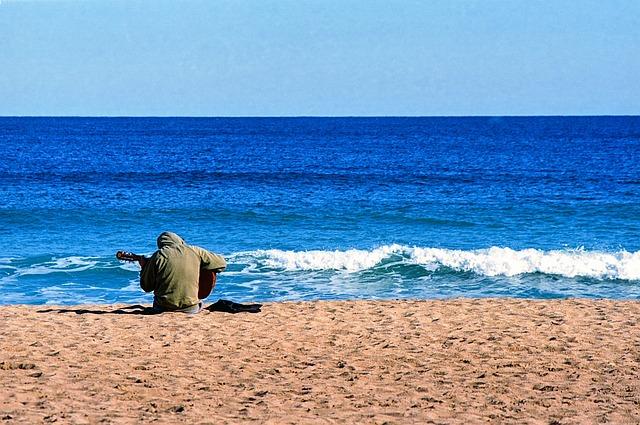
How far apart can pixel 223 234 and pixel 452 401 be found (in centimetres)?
1553

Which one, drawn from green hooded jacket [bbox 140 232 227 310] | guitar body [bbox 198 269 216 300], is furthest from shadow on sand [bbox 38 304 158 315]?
guitar body [bbox 198 269 216 300]

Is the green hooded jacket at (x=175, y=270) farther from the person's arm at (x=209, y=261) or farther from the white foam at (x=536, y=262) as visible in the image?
the white foam at (x=536, y=262)

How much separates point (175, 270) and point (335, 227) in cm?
1271

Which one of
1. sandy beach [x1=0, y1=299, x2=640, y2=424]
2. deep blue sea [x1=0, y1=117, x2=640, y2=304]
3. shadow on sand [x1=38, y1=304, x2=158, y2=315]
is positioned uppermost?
sandy beach [x1=0, y1=299, x2=640, y2=424]

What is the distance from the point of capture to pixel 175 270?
10.7m

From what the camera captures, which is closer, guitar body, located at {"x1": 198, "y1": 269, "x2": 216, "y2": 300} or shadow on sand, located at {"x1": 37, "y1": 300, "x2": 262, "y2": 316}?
guitar body, located at {"x1": 198, "y1": 269, "x2": 216, "y2": 300}

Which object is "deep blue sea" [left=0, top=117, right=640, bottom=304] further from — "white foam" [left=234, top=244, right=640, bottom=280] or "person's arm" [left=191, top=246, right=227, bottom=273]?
"person's arm" [left=191, top=246, right=227, bottom=273]

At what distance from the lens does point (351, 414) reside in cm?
671

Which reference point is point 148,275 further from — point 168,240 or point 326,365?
point 326,365

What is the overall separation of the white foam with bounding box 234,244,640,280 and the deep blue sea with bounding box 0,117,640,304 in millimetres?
46

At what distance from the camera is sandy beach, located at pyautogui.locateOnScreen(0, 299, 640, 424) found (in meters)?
6.77

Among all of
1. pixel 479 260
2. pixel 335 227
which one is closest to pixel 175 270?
pixel 479 260

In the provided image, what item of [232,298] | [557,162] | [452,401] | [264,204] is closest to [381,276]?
[232,298]

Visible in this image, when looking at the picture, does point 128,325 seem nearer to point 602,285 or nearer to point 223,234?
point 602,285
